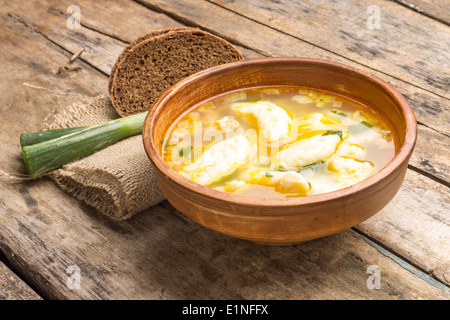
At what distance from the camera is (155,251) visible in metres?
1.42

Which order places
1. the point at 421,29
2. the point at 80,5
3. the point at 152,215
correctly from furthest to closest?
the point at 80,5
the point at 421,29
the point at 152,215

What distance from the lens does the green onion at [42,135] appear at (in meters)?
1.72

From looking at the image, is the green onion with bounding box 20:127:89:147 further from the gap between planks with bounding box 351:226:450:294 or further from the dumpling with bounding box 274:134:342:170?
the gap between planks with bounding box 351:226:450:294

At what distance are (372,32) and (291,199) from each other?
141 cm

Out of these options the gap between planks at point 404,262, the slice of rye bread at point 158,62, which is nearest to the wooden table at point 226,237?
the gap between planks at point 404,262

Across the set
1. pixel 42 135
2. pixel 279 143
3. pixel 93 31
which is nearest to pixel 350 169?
pixel 279 143

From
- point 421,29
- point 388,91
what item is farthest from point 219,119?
point 421,29

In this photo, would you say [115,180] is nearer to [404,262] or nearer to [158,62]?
[158,62]

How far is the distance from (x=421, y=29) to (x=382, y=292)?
55.0 inches

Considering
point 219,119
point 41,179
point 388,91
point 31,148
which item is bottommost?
point 41,179

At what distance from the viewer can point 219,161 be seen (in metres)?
1.37

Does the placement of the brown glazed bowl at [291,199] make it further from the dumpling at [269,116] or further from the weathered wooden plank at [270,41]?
the weathered wooden plank at [270,41]

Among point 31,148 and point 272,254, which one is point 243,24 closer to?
point 31,148

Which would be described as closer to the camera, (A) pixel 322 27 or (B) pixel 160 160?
(B) pixel 160 160
